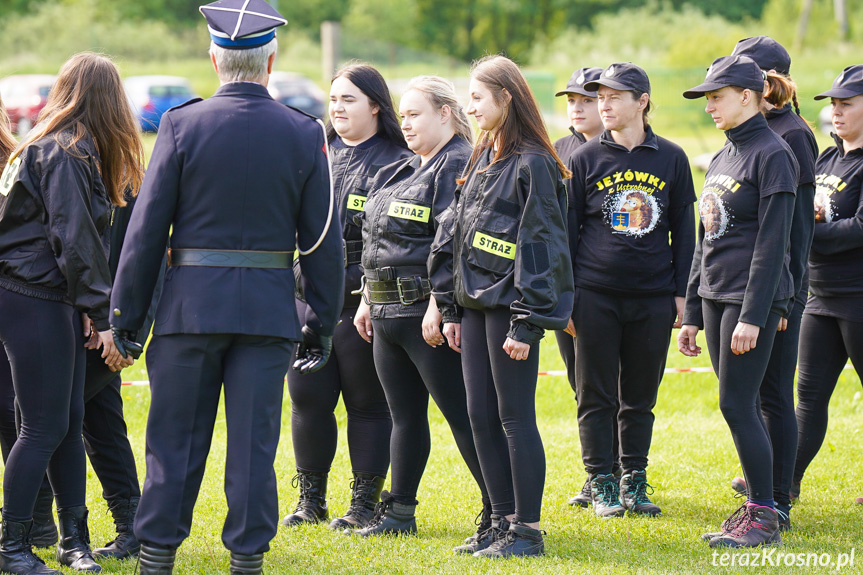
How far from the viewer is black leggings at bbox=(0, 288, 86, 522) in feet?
13.6

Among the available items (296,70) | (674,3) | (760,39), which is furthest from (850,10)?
(760,39)

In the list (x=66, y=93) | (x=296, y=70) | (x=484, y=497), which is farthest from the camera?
(x=296, y=70)

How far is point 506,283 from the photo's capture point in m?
4.40

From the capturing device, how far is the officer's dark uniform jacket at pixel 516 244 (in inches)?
169

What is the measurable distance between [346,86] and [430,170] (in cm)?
70

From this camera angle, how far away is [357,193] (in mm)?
5172

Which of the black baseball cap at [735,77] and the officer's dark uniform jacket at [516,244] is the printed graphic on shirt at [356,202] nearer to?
the officer's dark uniform jacket at [516,244]

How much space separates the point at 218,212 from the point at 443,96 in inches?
61.6

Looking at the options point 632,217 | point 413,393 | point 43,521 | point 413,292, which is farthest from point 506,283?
point 43,521

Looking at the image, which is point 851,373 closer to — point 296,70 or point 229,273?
point 229,273

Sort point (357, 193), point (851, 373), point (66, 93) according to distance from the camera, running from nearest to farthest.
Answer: point (66, 93) < point (357, 193) < point (851, 373)

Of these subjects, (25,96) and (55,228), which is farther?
(25,96)

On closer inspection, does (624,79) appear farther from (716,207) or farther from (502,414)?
(502,414)

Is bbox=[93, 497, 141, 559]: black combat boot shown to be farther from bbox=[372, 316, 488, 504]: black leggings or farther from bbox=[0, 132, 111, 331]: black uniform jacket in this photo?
bbox=[372, 316, 488, 504]: black leggings
